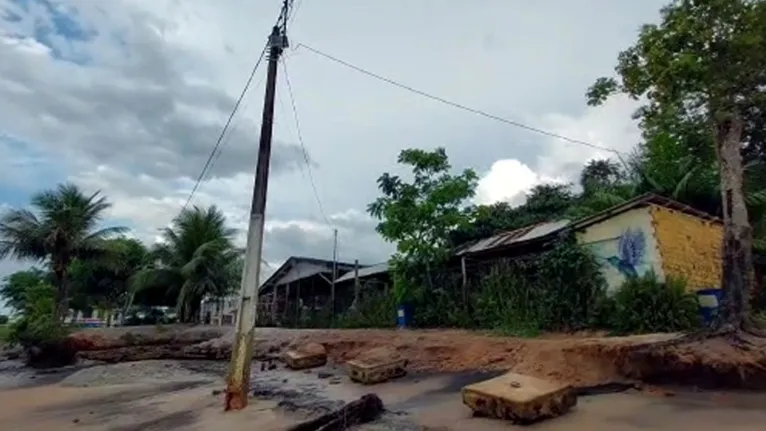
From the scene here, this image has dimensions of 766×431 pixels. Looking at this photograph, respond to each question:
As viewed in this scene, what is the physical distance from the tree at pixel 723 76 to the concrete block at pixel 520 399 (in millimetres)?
3946

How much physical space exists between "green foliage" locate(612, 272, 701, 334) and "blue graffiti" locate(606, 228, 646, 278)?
3.99ft

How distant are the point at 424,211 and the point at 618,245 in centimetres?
604

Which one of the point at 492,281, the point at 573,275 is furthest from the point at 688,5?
the point at 492,281

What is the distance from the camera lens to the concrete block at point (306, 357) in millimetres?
15078

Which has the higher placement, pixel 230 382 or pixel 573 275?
pixel 573 275

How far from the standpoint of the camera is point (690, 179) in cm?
2006

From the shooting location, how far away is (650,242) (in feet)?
46.4

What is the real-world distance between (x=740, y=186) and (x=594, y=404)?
17.4 feet

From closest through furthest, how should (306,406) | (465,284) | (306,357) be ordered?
(306,406)
(306,357)
(465,284)

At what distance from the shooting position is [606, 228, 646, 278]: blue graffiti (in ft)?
46.6

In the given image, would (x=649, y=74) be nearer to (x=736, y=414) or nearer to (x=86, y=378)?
(x=736, y=414)

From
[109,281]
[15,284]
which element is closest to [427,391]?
[109,281]

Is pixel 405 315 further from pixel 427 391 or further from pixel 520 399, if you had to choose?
pixel 520 399

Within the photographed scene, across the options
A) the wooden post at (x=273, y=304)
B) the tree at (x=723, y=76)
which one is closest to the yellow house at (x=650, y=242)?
the tree at (x=723, y=76)
